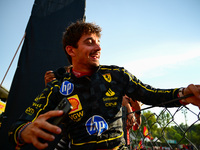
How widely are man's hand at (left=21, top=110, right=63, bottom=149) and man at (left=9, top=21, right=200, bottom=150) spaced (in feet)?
0.11

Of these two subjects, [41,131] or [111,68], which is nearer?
[41,131]

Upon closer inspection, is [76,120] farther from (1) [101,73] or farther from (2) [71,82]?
(1) [101,73]

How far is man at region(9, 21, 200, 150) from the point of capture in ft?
3.36

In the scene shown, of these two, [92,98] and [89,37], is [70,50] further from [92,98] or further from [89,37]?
[92,98]

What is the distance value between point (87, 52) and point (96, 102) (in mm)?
525

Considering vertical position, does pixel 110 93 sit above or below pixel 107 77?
below

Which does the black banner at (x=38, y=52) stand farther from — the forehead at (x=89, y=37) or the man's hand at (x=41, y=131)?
the man's hand at (x=41, y=131)

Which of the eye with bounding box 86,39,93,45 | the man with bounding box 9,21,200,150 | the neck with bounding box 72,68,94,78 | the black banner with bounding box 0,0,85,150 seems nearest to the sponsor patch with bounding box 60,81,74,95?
the man with bounding box 9,21,200,150

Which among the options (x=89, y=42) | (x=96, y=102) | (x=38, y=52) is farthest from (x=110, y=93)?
(x=38, y=52)

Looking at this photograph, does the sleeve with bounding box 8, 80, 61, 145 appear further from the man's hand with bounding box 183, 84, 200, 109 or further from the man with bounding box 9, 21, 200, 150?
the man's hand with bounding box 183, 84, 200, 109

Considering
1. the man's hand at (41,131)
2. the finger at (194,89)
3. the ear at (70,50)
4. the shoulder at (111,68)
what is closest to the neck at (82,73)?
the shoulder at (111,68)

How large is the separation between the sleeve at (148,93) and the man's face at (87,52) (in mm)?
343

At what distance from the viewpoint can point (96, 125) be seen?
1.07 m

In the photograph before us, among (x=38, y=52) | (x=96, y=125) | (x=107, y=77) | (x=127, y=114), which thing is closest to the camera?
(x=96, y=125)
